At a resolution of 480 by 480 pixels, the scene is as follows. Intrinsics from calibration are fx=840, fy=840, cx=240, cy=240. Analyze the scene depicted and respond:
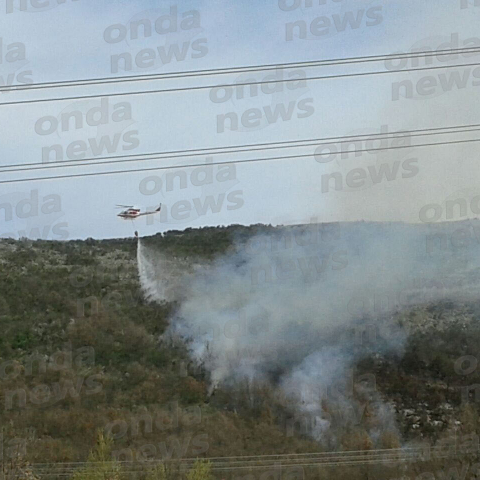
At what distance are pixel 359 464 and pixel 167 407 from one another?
1039cm

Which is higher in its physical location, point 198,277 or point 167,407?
point 198,277

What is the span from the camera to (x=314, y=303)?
47.1 m

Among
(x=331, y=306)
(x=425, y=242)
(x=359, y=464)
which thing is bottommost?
(x=359, y=464)

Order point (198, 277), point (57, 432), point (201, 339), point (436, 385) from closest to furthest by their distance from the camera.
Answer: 1. point (57, 432)
2. point (436, 385)
3. point (201, 339)
4. point (198, 277)

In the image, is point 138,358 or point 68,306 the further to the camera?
point 68,306

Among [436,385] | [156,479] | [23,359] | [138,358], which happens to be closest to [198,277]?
[138,358]

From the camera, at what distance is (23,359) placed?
141ft

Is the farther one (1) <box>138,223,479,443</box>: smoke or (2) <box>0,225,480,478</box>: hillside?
(1) <box>138,223,479,443</box>: smoke

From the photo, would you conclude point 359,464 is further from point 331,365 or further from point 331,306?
point 331,306

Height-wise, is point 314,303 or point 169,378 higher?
point 314,303

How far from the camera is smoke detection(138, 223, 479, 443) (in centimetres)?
4050

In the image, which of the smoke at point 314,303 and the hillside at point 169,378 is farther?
the smoke at point 314,303

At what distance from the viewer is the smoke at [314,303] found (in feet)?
133

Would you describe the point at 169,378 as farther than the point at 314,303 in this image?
No
